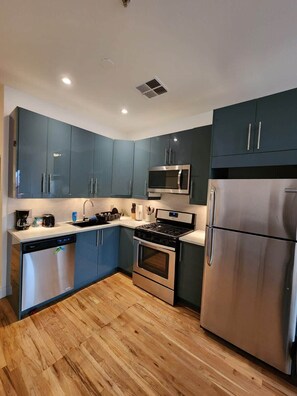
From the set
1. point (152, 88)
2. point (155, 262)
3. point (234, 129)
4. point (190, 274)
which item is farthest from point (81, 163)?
point (190, 274)

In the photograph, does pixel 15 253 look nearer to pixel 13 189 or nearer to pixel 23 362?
pixel 13 189

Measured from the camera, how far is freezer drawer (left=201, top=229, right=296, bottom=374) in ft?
4.61

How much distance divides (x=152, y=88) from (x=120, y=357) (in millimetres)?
2843

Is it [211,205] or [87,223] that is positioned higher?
[211,205]

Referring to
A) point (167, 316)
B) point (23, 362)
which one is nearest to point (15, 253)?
point (23, 362)

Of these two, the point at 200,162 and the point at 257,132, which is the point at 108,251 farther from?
the point at 257,132

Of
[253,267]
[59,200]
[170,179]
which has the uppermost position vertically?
[170,179]

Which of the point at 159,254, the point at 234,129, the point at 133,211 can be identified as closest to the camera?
the point at 234,129

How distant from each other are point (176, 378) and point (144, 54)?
9.25 ft

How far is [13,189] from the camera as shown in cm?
204

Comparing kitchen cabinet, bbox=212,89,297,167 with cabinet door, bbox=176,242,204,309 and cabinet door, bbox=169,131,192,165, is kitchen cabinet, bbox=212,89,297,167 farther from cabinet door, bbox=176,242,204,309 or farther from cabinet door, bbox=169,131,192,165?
cabinet door, bbox=176,242,204,309

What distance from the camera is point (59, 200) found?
2734mm

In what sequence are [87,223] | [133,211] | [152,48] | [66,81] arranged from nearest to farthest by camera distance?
[152,48] → [66,81] → [87,223] → [133,211]

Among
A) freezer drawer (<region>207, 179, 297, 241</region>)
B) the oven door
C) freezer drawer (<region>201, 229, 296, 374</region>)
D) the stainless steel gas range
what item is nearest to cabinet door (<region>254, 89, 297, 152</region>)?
freezer drawer (<region>207, 179, 297, 241</region>)
